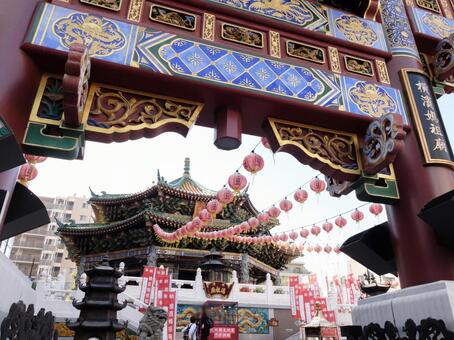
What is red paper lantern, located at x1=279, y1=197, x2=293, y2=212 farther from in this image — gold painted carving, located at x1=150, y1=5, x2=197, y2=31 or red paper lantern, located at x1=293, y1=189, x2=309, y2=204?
gold painted carving, located at x1=150, y1=5, x2=197, y2=31

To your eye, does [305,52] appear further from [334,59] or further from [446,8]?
[446,8]

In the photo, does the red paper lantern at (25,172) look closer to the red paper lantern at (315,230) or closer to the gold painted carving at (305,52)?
the gold painted carving at (305,52)

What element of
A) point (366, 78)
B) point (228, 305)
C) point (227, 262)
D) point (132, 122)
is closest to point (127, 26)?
point (132, 122)

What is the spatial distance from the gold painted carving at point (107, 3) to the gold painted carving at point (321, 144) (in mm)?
1675

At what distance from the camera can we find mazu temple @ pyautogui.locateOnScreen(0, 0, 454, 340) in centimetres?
230

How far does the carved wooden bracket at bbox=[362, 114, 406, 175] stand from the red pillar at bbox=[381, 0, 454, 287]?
385 mm

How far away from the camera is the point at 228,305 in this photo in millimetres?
14766

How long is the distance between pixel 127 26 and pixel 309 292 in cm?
1409

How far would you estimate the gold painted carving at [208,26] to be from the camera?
3156mm

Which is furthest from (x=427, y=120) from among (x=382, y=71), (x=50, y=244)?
(x=50, y=244)

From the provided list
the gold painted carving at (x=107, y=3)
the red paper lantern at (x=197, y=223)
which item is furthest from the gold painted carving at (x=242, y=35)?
the red paper lantern at (x=197, y=223)

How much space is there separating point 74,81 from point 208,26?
5.10 feet

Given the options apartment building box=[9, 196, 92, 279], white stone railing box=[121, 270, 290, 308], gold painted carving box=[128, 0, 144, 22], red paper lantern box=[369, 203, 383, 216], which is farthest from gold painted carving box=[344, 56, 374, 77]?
apartment building box=[9, 196, 92, 279]

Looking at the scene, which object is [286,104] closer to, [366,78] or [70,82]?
A: [366,78]
